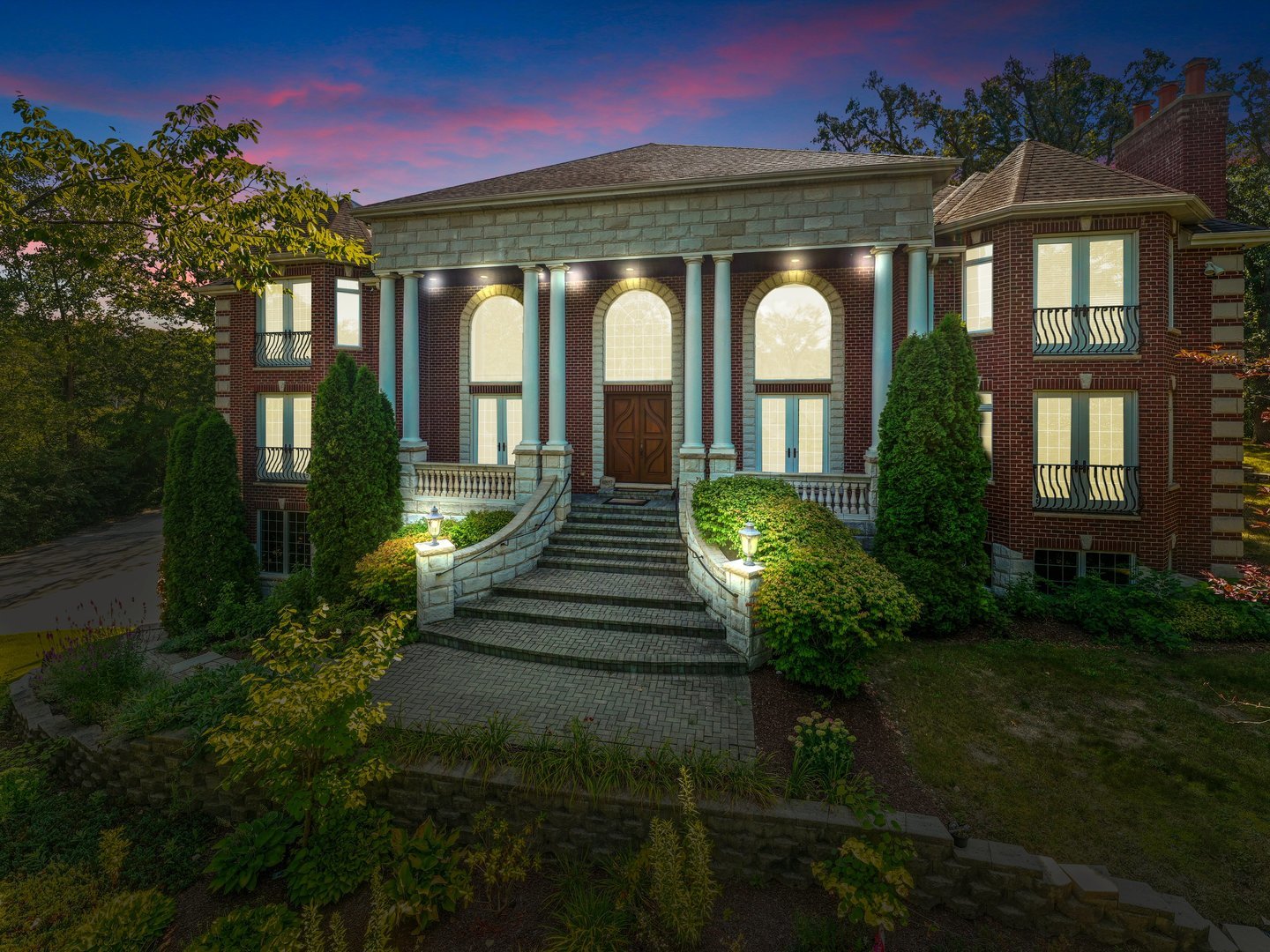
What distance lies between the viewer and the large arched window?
15.4 meters

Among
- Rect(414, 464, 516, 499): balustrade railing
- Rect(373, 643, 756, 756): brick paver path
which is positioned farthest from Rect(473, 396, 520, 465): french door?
Rect(373, 643, 756, 756): brick paver path

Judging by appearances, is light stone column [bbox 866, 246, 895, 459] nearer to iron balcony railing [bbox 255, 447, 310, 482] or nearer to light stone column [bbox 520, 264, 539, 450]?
light stone column [bbox 520, 264, 539, 450]

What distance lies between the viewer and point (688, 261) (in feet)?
40.5

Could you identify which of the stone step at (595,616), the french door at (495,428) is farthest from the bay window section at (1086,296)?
the french door at (495,428)

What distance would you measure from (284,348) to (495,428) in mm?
6262

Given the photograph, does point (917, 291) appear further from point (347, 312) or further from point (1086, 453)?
point (347, 312)

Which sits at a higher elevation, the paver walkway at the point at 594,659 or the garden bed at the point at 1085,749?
the paver walkway at the point at 594,659

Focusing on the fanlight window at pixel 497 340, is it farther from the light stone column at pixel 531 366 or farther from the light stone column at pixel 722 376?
the light stone column at pixel 722 376

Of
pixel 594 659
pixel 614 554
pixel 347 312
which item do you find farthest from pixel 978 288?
pixel 347 312

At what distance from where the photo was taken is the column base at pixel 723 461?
1224 centimetres

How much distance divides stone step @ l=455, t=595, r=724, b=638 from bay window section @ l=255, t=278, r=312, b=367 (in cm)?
1011

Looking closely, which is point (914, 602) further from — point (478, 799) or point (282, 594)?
point (282, 594)

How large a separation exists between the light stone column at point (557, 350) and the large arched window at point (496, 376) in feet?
8.25

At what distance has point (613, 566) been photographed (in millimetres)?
10969
